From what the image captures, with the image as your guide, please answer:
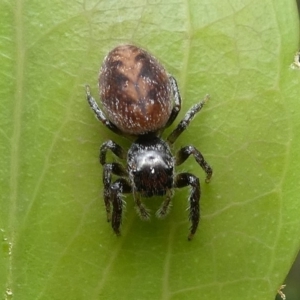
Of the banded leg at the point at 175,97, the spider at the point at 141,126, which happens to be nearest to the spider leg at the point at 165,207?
the spider at the point at 141,126

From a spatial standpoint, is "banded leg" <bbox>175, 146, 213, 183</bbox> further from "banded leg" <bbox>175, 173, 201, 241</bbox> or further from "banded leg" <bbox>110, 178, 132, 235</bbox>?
"banded leg" <bbox>110, 178, 132, 235</bbox>

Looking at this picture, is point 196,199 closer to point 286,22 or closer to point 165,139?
point 165,139

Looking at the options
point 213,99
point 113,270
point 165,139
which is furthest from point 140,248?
point 213,99

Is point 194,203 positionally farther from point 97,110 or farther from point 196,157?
point 97,110

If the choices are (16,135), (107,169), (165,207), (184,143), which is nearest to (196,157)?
(184,143)

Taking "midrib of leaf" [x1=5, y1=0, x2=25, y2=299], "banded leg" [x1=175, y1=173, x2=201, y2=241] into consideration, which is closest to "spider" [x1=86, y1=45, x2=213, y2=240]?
"banded leg" [x1=175, y1=173, x2=201, y2=241]

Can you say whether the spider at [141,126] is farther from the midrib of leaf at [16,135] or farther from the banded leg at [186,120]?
the midrib of leaf at [16,135]

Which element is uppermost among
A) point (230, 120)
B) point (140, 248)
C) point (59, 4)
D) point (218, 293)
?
point (59, 4)
